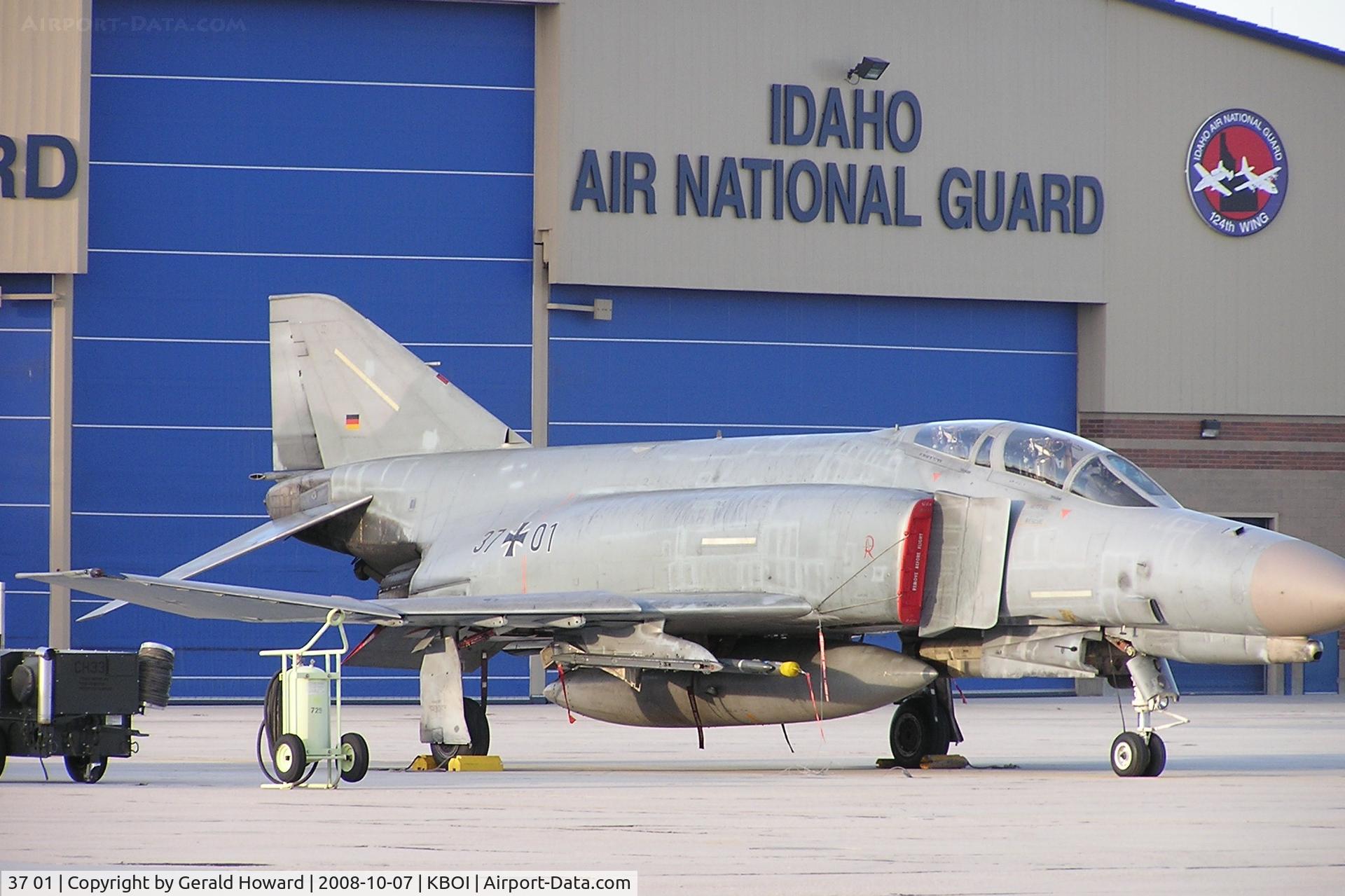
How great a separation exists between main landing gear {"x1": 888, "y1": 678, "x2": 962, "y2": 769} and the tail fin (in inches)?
194

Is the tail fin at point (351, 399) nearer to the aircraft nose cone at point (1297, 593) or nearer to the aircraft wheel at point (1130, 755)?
the aircraft wheel at point (1130, 755)

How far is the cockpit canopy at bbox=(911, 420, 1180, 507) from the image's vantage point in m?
12.5

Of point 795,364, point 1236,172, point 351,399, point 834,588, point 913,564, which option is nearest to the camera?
point 913,564

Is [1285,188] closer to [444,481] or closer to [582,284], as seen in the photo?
[582,284]

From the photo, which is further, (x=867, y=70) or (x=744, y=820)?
(x=867, y=70)

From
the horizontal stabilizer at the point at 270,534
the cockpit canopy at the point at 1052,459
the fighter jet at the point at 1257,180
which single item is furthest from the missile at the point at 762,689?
the fighter jet at the point at 1257,180

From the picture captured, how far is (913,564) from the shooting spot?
12.5m

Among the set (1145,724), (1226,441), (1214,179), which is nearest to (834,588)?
(1145,724)

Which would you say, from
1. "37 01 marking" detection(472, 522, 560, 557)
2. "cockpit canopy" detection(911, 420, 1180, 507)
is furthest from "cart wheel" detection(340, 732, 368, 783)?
"cockpit canopy" detection(911, 420, 1180, 507)

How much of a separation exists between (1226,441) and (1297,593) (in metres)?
17.8

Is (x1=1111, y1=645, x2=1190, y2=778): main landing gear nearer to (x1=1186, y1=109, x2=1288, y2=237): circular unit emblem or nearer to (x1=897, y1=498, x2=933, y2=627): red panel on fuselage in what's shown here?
(x1=897, y1=498, x2=933, y2=627): red panel on fuselage

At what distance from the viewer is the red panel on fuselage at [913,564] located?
41.0 feet

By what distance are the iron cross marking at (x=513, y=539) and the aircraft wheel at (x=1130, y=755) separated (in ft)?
16.3

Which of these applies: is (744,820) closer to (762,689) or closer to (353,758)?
(353,758)
